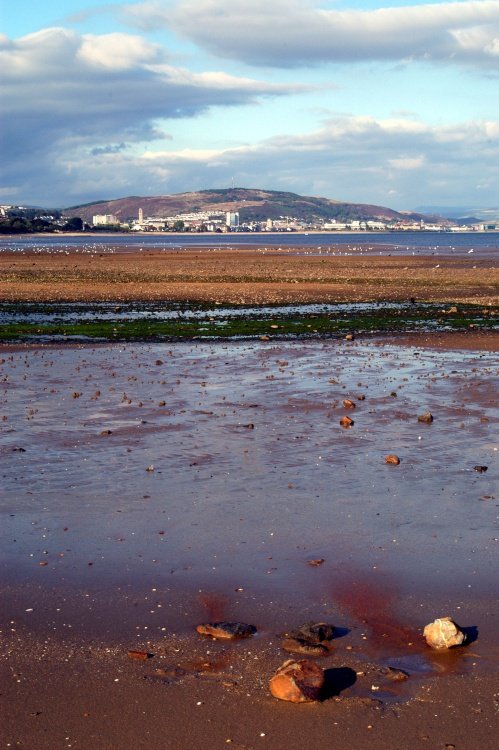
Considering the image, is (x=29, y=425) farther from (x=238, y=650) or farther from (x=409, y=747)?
(x=409, y=747)

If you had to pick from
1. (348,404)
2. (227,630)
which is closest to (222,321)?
(348,404)

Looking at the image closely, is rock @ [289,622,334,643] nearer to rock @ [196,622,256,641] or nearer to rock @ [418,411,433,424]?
rock @ [196,622,256,641]

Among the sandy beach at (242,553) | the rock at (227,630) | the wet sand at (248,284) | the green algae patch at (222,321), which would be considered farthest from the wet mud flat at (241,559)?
the wet sand at (248,284)

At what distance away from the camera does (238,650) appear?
9.22 metres

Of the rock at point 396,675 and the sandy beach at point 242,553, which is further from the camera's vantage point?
the rock at point 396,675

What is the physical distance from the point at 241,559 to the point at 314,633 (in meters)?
2.42

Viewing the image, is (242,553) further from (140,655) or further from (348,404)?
(348,404)

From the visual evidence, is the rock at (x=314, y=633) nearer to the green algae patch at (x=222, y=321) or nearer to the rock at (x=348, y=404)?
the rock at (x=348, y=404)

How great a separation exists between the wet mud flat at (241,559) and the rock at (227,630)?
151 millimetres

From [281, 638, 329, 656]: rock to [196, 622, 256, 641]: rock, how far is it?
0.44 metres

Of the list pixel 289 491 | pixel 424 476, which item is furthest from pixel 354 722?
pixel 424 476

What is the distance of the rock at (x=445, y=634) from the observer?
919cm

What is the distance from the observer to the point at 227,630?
31.3ft

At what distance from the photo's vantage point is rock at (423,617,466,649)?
9188 mm
